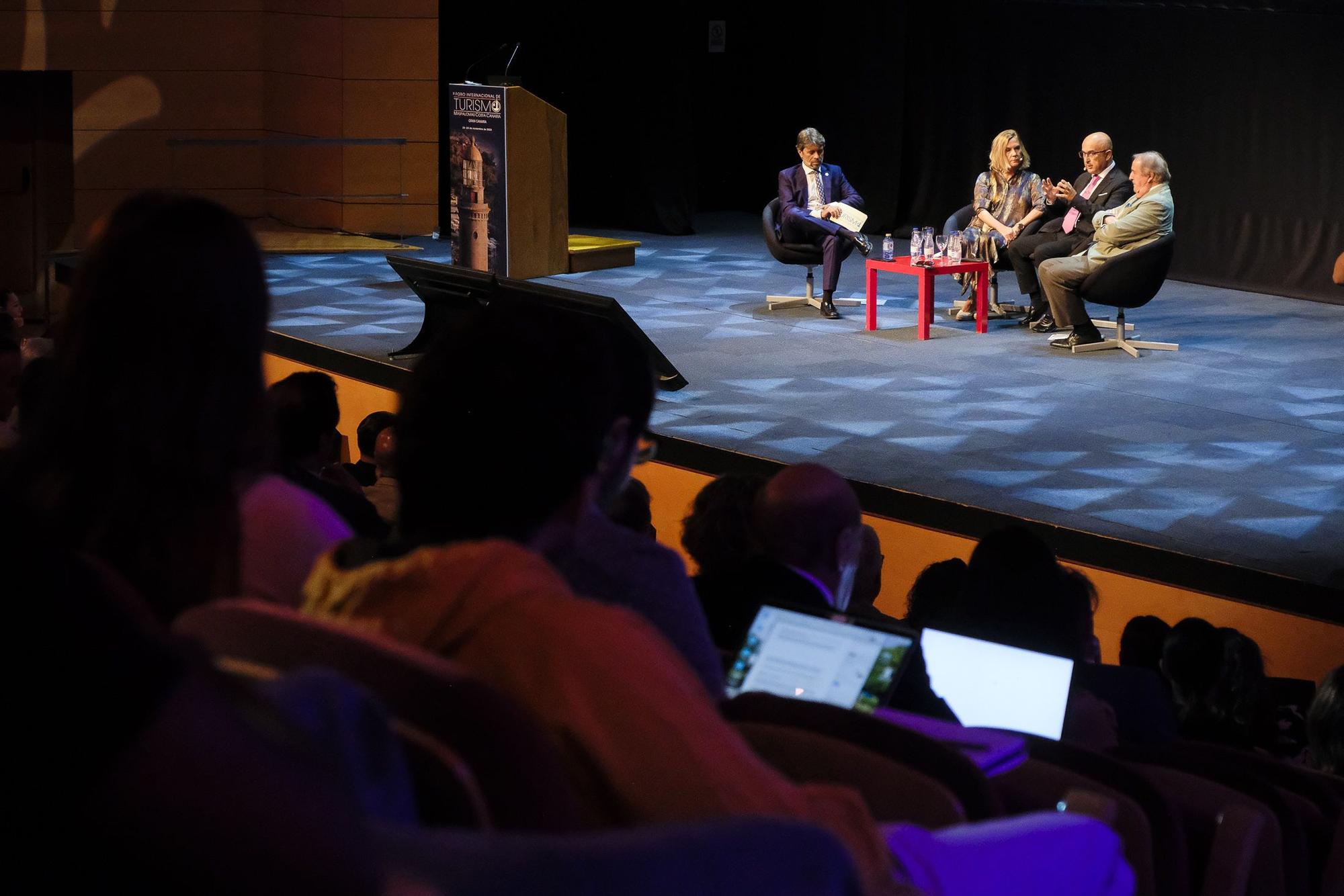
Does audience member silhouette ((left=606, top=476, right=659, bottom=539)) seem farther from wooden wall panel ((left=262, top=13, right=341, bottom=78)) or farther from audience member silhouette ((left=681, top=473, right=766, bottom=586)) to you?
wooden wall panel ((left=262, top=13, right=341, bottom=78))


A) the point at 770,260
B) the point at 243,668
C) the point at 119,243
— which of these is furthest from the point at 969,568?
the point at 770,260

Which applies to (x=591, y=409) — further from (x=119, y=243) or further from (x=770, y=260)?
(x=770, y=260)

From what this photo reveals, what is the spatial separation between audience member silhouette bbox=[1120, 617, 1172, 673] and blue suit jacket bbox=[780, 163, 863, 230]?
6.12 m

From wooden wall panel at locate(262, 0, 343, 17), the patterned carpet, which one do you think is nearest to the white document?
the patterned carpet

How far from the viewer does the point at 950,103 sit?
12914 millimetres

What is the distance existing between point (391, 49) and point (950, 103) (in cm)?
468

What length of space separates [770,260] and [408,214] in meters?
3.11

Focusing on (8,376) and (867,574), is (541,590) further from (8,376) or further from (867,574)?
(8,376)

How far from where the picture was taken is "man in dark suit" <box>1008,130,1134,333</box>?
27.5 ft

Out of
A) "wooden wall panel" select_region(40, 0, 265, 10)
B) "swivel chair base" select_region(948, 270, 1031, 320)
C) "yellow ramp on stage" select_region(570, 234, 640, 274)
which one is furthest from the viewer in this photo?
"wooden wall panel" select_region(40, 0, 265, 10)

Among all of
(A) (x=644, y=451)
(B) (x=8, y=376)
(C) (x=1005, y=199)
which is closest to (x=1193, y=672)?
(A) (x=644, y=451)

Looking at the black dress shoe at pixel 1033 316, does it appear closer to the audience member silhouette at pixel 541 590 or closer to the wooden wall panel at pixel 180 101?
the wooden wall panel at pixel 180 101

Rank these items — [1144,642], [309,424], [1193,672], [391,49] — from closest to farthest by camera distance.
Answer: [1193,672] → [1144,642] → [309,424] → [391,49]

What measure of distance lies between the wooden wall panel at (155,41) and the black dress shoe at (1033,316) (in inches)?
282
